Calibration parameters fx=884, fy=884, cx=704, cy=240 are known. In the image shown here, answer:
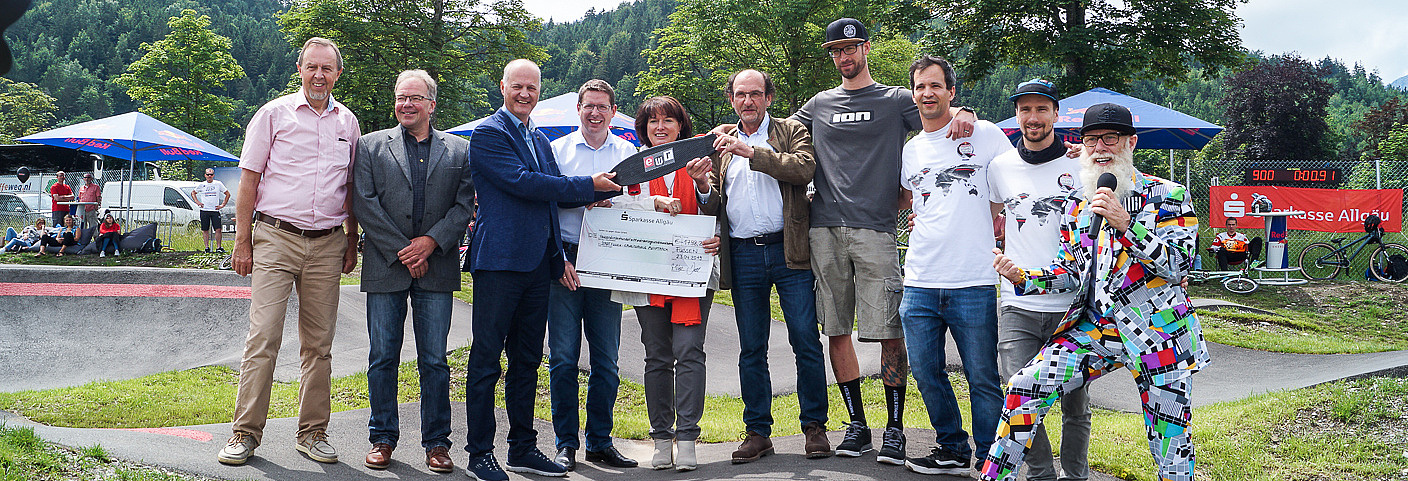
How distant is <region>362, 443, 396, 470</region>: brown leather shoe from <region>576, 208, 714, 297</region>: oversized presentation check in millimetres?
1346

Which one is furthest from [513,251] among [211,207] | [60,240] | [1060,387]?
Result: [60,240]

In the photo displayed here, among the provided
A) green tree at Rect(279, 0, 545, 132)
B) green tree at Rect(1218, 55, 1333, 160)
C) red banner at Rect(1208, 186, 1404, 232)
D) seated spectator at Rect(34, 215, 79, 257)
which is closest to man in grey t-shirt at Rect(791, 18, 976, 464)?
red banner at Rect(1208, 186, 1404, 232)

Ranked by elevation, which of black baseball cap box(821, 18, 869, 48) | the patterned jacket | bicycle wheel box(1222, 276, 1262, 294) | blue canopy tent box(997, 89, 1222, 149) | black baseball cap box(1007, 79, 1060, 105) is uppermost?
blue canopy tent box(997, 89, 1222, 149)

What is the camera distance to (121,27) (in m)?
98.8

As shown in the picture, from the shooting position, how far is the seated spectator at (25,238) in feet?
58.8

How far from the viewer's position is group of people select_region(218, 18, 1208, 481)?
4.21 meters

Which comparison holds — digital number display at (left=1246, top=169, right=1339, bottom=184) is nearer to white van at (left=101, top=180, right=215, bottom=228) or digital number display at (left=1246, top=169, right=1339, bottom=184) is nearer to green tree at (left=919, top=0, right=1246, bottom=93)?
green tree at (left=919, top=0, right=1246, bottom=93)

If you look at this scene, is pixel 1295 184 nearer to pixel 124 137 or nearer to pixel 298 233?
pixel 298 233

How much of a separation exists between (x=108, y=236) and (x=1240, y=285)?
19.8m

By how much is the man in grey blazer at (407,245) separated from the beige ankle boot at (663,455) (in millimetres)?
1071

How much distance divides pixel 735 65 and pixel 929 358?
30592 mm

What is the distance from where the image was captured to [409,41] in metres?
28.3

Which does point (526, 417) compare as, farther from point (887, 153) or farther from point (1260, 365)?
point (1260, 365)

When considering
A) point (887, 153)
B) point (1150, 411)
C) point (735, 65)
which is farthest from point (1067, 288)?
point (735, 65)
